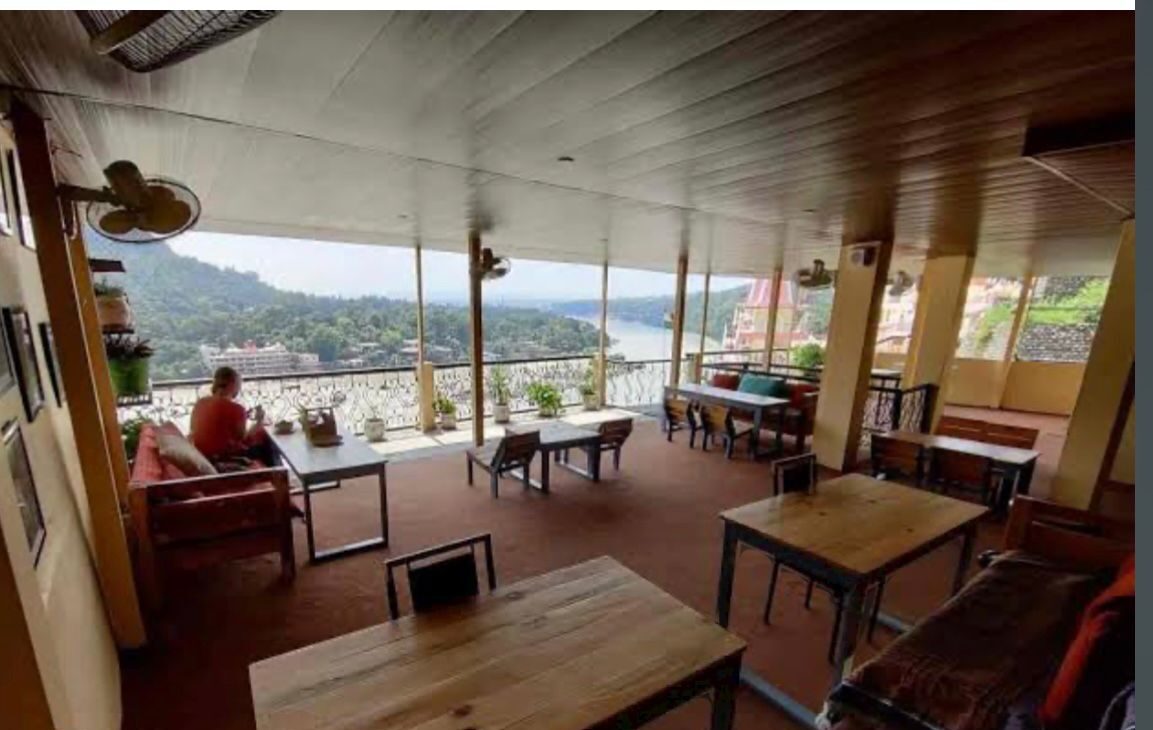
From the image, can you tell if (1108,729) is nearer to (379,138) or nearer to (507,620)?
(507,620)

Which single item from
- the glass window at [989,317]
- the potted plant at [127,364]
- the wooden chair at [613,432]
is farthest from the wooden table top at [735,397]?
the glass window at [989,317]

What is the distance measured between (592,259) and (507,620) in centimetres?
632

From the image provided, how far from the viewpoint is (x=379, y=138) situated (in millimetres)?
2221

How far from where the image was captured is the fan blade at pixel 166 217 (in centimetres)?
217

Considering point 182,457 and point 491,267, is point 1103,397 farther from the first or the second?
point 182,457

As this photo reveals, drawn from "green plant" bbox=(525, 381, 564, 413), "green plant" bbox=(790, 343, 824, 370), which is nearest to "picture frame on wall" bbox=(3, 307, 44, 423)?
"green plant" bbox=(525, 381, 564, 413)

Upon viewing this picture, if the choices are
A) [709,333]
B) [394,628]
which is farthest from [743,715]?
[709,333]

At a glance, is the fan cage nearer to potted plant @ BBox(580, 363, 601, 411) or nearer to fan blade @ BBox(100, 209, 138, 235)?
fan blade @ BBox(100, 209, 138, 235)

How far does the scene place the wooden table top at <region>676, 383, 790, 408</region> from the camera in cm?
536

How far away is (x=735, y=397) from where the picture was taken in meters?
5.63

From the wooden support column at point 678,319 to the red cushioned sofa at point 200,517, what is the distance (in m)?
5.37

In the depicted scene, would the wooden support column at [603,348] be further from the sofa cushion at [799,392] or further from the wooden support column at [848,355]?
the wooden support column at [848,355]

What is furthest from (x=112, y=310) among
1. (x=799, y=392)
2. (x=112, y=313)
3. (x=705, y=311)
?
(x=705, y=311)

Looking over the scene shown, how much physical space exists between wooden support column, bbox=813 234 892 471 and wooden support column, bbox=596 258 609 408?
3354mm
